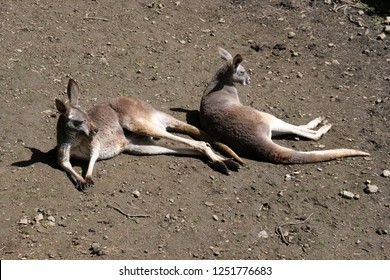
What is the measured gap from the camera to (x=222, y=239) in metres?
5.06

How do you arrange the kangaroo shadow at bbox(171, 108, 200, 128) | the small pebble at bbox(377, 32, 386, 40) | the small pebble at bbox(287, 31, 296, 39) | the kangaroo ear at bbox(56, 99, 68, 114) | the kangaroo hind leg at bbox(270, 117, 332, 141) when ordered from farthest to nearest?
1. the small pebble at bbox(287, 31, 296, 39)
2. the small pebble at bbox(377, 32, 386, 40)
3. the kangaroo shadow at bbox(171, 108, 200, 128)
4. the kangaroo hind leg at bbox(270, 117, 332, 141)
5. the kangaroo ear at bbox(56, 99, 68, 114)

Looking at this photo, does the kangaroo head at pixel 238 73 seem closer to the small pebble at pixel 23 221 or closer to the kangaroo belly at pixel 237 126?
the kangaroo belly at pixel 237 126

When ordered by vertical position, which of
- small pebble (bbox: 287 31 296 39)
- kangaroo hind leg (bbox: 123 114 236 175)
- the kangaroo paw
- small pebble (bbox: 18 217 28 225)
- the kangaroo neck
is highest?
small pebble (bbox: 287 31 296 39)

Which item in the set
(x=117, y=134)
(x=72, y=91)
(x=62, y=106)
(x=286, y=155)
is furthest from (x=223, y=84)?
(x=62, y=106)

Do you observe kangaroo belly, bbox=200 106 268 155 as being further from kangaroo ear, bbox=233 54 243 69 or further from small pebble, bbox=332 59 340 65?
small pebble, bbox=332 59 340 65

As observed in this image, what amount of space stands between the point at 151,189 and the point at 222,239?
2.96 feet

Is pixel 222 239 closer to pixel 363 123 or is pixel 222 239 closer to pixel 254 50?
pixel 363 123

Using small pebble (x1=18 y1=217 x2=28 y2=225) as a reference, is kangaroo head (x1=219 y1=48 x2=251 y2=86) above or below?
above

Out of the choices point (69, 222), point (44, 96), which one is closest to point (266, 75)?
point (44, 96)

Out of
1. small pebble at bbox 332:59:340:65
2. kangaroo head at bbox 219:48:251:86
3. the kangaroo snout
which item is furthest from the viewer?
small pebble at bbox 332:59:340:65

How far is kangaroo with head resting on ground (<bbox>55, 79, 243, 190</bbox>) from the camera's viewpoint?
5676 millimetres

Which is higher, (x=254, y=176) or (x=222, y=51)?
(x=222, y=51)

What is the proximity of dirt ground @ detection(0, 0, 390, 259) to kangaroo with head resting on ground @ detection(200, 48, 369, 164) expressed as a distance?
4.1 inches

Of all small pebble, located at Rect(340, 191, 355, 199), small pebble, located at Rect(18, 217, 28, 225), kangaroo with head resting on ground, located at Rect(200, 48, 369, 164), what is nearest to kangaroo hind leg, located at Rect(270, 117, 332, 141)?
kangaroo with head resting on ground, located at Rect(200, 48, 369, 164)
